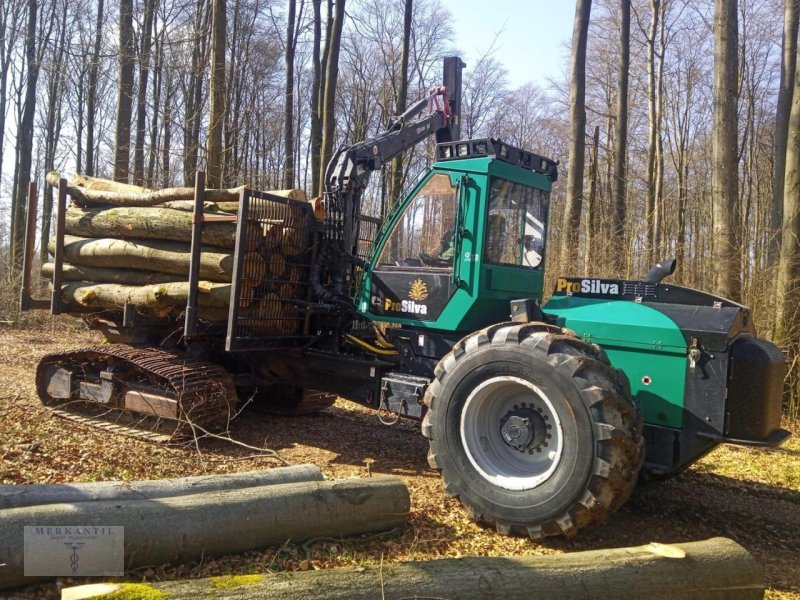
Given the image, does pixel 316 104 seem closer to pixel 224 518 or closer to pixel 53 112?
pixel 53 112

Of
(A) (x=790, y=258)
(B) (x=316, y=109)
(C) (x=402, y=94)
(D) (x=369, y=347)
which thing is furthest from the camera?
(B) (x=316, y=109)

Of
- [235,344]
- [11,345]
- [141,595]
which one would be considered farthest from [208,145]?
[141,595]

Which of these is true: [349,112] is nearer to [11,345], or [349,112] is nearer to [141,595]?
[11,345]

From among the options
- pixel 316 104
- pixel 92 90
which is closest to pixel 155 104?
pixel 92 90

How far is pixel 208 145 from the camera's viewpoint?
12219mm

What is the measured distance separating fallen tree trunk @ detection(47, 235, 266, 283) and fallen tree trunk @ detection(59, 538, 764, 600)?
12.8 feet

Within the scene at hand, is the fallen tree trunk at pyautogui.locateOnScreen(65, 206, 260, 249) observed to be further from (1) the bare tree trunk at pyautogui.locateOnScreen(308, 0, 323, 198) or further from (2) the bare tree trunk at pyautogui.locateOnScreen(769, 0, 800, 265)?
(2) the bare tree trunk at pyautogui.locateOnScreen(769, 0, 800, 265)

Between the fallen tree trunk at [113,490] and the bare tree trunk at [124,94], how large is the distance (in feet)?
37.9

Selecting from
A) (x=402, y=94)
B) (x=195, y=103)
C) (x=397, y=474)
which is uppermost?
(x=195, y=103)

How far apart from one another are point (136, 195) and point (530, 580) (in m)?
6.00

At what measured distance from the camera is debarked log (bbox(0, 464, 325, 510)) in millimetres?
Answer: 3859

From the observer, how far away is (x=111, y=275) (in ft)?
25.4

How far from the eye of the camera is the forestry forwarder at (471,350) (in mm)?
4676

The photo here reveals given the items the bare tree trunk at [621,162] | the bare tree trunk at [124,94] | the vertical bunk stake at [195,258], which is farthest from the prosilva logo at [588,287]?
the bare tree trunk at [124,94]
